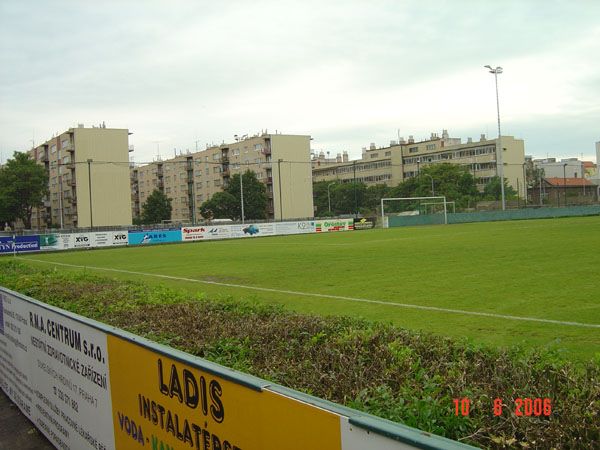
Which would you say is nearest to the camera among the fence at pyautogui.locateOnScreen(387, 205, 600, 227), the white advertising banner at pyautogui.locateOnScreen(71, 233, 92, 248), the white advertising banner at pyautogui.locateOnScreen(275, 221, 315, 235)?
the white advertising banner at pyautogui.locateOnScreen(71, 233, 92, 248)

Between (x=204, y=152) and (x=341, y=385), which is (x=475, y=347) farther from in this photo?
(x=204, y=152)

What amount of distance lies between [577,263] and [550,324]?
9.32 m

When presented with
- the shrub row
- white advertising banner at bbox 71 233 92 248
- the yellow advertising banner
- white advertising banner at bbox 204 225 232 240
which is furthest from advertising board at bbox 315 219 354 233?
the yellow advertising banner

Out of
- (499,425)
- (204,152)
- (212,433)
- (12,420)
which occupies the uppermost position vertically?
(204,152)

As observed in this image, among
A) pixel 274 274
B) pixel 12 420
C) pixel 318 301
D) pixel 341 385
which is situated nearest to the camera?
pixel 341 385

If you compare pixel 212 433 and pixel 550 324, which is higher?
pixel 212 433

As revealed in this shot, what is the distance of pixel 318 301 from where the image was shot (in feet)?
43.1

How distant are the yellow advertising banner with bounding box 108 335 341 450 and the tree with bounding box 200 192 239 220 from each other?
8520cm

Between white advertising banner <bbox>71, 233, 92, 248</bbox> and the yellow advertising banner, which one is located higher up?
the yellow advertising banner

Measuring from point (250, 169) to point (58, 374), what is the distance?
92.6m

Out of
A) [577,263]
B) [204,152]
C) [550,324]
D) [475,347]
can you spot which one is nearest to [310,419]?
[475,347]

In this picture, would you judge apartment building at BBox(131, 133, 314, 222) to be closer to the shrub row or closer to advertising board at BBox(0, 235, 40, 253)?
advertising board at BBox(0, 235, 40, 253)
